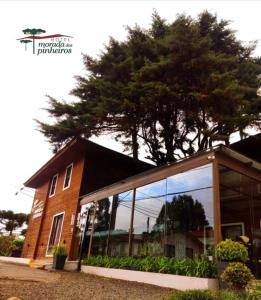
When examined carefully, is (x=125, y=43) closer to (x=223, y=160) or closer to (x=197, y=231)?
(x=223, y=160)

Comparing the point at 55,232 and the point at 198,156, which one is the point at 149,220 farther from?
the point at 55,232

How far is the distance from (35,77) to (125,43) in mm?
4665

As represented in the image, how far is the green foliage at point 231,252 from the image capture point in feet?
21.1

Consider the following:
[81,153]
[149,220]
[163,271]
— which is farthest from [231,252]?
[81,153]

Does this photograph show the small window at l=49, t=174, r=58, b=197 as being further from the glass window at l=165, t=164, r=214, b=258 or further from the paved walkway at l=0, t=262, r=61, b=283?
the glass window at l=165, t=164, r=214, b=258

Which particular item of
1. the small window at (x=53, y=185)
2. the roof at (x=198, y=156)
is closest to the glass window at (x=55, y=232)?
the small window at (x=53, y=185)

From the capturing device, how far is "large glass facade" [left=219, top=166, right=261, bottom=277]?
927 cm

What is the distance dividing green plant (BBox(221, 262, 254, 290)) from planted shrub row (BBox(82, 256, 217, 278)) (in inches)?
31.1

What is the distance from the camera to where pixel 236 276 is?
5863 millimetres

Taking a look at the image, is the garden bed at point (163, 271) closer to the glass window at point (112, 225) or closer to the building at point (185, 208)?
the building at point (185, 208)

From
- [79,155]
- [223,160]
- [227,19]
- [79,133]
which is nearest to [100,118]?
[79,133]

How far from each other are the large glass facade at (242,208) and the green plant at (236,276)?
311cm

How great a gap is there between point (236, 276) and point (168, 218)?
11.5ft

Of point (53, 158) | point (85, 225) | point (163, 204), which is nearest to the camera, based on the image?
point (163, 204)
